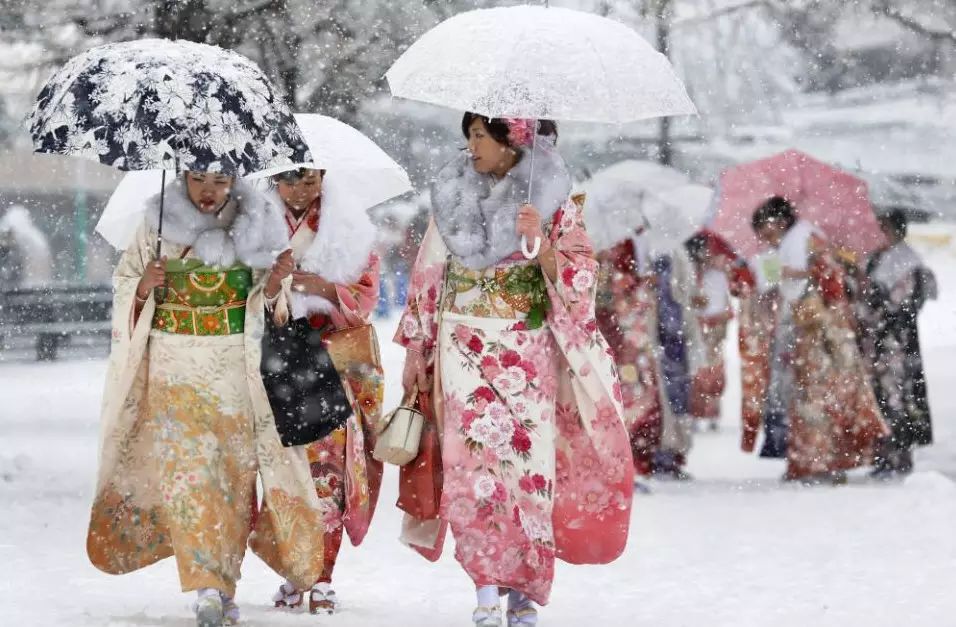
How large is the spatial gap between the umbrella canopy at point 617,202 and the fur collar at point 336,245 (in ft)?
11.4

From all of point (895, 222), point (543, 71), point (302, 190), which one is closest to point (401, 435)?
point (302, 190)

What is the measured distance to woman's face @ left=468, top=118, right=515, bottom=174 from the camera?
658 centimetres

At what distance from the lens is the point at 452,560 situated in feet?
27.5

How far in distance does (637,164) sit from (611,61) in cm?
563

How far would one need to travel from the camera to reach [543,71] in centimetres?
609

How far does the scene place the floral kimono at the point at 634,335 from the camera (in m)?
10.9

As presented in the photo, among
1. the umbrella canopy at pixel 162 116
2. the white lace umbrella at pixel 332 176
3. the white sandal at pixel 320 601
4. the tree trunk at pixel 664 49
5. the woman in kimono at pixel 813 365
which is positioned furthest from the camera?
the tree trunk at pixel 664 49

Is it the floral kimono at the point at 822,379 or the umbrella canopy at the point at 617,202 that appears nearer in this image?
the umbrella canopy at the point at 617,202

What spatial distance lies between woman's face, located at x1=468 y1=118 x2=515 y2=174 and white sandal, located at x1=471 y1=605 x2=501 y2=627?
153cm

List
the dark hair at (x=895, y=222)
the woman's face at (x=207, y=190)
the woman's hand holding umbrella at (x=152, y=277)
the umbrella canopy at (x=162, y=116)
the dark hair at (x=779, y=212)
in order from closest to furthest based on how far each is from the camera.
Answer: the umbrella canopy at (x=162, y=116) < the woman's hand holding umbrella at (x=152, y=277) < the woman's face at (x=207, y=190) < the dark hair at (x=779, y=212) < the dark hair at (x=895, y=222)

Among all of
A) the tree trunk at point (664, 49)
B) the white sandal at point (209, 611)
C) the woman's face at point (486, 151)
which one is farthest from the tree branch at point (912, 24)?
the white sandal at point (209, 611)

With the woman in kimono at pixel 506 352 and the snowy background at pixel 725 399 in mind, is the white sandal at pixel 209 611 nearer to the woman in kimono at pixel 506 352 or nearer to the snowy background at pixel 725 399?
the snowy background at pixel 725 399

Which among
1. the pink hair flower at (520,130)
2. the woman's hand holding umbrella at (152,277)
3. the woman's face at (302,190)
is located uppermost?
the pink hair flower at (520,130)

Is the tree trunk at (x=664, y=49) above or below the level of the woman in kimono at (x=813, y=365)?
above
